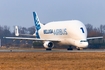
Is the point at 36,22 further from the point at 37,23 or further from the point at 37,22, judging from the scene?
the point at 37,23

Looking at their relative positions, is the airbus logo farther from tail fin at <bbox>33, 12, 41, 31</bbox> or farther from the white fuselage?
tail fin at <bbox>33, 12, 41, 31</bbox>

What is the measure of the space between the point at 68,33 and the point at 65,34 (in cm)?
97

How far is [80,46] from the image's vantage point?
64000mm

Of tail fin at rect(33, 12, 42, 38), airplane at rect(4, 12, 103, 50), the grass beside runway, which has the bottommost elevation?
the grass beside runway

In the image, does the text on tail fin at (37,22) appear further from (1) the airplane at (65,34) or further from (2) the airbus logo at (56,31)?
(2) the airbus logo at (56,31)

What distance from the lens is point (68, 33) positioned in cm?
6750

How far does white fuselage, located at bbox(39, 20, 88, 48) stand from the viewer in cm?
6481

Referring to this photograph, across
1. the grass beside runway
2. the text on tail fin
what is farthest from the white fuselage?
the grass beside runway

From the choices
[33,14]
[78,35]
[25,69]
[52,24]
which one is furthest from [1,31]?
[25,69]

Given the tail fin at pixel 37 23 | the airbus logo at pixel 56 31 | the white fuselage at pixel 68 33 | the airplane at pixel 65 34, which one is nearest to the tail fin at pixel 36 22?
the tail fin at pixel 37 23

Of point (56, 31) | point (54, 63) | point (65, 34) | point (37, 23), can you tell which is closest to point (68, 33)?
point (65, 34)

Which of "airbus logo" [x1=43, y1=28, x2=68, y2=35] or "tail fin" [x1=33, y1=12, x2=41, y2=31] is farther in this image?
"tail fin" [x1=33, y1=12, x2=41, y2=31]

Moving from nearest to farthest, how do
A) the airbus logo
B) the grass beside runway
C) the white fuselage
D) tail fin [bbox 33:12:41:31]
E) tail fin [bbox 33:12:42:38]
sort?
the grass beside runway < the white fuselage < the airbus logo < tail fin [bbox 33:12:42:38] < tail fin [bbox 33:12:41:31]

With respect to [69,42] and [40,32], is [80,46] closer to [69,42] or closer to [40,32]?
[69,42]
